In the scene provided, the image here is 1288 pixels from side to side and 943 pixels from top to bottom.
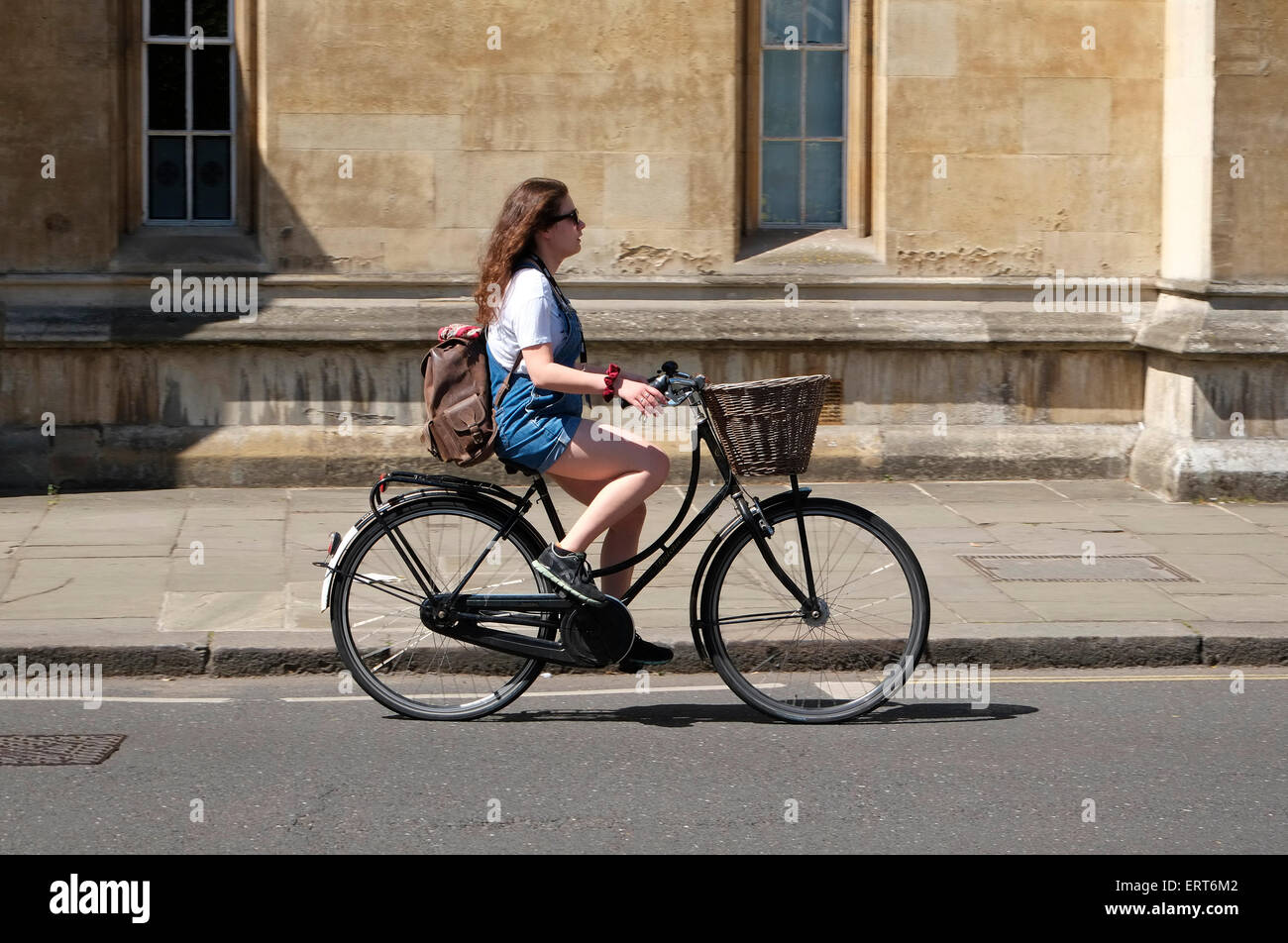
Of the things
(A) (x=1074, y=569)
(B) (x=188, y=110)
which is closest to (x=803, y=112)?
(B) (x=188, y=110)

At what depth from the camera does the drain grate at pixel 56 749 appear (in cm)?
558

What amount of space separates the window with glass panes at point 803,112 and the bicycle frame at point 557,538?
626 centimetres

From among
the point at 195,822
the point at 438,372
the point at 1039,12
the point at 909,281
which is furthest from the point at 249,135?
the point at 195,822

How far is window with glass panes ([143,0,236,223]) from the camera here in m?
11.6

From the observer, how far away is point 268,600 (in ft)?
25.6

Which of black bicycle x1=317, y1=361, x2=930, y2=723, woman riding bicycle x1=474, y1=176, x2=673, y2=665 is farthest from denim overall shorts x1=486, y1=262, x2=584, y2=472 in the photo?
black bicycle x1=317, y1=361, x2=930, y2=723

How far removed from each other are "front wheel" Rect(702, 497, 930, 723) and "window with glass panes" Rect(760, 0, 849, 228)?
6198 millimetres

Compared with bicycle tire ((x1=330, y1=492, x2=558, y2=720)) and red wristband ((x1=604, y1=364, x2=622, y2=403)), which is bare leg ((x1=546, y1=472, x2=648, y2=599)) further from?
red wristband ((x1=604, y1=364, x2=622, y2=403))

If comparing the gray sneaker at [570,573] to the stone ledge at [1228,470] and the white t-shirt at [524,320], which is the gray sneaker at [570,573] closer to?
the white t-shirt at [524,320]

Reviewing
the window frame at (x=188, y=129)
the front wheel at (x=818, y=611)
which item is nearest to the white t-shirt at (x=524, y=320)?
the front wheel at (x=818, y=611)

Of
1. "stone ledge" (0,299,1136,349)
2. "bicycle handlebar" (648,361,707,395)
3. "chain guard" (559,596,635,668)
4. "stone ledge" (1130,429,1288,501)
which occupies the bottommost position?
"chain guard" (559,596,635,668)

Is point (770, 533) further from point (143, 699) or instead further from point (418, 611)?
point (143, 699)

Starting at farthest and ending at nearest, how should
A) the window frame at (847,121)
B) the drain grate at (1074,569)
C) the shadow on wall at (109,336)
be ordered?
the window frame at (847,121), the shadow on wall at (109,336), the drain grate at (1074,569)

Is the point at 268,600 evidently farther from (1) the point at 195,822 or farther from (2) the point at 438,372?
(1) the point at 195,822
